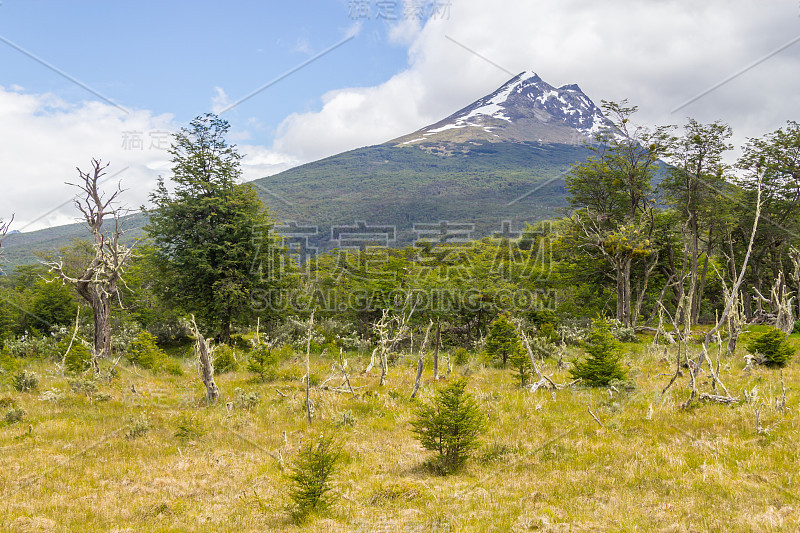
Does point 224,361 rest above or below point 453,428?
below

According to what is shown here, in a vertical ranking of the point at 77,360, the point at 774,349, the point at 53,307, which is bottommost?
the point at 77,360

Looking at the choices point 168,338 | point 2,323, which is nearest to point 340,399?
point 168,338

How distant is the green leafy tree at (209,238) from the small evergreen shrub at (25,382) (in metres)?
8.50

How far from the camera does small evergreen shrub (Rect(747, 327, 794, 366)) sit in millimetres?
14117

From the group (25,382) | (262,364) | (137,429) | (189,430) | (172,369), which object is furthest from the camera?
(172,369)

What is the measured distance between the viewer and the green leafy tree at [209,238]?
71.4 ft

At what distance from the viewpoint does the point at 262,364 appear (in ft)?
52.9

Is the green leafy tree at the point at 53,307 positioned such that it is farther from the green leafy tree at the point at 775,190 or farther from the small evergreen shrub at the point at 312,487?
the green leafy tree at the point at 775,190

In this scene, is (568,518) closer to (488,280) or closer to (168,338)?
(488,280)

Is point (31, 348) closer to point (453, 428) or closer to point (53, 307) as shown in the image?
point (53, 307)

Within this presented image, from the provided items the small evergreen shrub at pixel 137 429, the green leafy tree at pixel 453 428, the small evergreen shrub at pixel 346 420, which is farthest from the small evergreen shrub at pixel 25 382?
the green leafy tree at pixel 453 428

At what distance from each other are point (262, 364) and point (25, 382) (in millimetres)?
6926

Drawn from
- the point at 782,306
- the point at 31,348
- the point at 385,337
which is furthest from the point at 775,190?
the point at 31,348

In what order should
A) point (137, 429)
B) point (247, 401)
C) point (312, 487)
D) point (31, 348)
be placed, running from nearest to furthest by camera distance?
point (312, 487) → point (137, 429) → point (247, 401) → point (31, 348)
